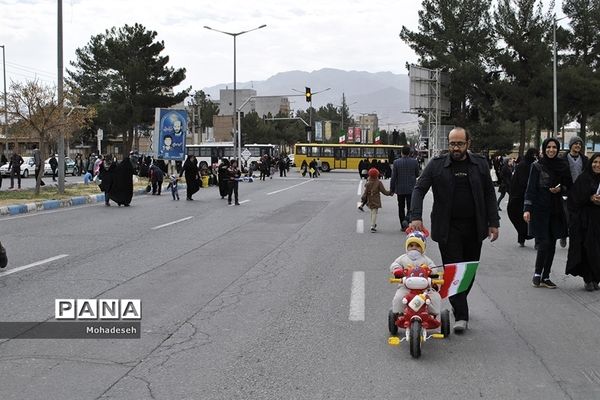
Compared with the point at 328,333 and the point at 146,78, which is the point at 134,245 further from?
the point at 146,78

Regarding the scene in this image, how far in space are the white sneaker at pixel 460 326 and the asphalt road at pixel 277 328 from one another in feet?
0.30

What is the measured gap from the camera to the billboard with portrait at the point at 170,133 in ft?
118

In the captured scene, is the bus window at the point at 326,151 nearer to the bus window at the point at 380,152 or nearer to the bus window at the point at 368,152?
the bus window at the point at 368,152

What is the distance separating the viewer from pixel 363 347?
232 inches

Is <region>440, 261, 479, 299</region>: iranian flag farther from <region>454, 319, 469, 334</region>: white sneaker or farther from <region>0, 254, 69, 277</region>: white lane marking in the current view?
<region>0, 254, 69, 277</region>: white lane marking

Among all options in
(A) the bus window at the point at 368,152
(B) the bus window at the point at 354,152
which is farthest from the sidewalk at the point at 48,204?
(B) the bus window at the point at 354,152

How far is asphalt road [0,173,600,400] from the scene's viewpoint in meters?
4.93

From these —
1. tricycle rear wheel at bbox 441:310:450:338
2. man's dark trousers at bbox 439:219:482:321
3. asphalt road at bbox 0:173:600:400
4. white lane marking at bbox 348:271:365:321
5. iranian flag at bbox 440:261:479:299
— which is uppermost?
man's dark trousers at bbox 439:219:482:321

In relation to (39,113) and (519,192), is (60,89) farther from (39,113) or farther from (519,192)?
(519,192)

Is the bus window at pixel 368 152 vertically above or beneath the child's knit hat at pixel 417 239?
above

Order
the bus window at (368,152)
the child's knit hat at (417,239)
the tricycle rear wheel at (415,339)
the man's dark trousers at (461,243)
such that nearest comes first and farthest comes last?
1. the tricycle rear wheel at (415,339)
2. the child's knit hat at (417,239)
3. the man's dark trousers at (461,243)
4. the bus window at (368,152)

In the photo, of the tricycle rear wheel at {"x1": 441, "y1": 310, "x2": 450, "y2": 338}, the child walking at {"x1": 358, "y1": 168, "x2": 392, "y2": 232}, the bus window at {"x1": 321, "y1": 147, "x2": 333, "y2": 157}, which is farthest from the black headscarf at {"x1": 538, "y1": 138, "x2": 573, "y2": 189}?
the bus window at {"x1": 321, "y1": 147, "x2": 333, "y2": 157}

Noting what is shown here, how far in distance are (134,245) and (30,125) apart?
14.6m

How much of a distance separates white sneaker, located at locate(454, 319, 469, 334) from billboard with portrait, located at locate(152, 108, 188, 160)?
101 ft
